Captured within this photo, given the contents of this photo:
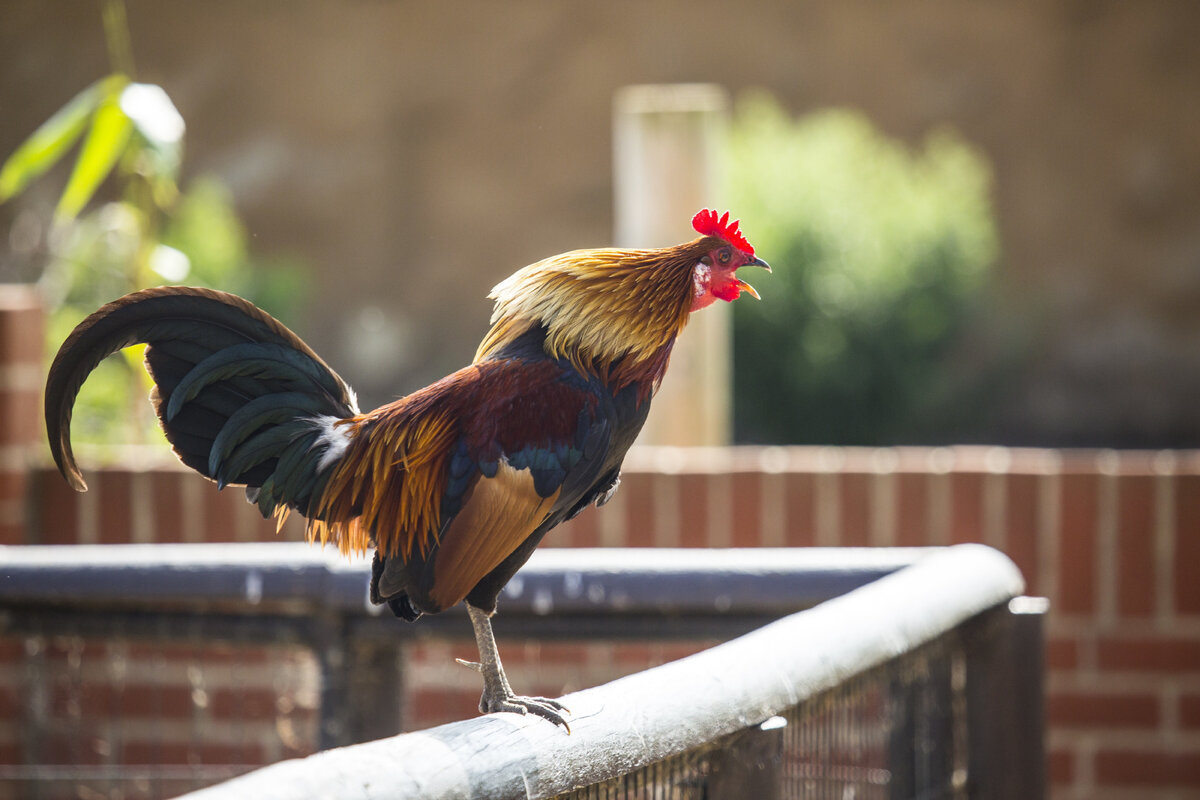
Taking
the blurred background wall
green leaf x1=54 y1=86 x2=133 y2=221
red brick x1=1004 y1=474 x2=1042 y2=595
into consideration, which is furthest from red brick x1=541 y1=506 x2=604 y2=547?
the blurred background wall

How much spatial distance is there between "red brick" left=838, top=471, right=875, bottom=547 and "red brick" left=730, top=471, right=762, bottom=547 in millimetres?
190

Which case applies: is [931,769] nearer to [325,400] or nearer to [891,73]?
[325,400]

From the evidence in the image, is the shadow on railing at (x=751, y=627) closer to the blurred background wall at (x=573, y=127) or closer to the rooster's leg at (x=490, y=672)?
the rooster's leg at (x=490, y=672)

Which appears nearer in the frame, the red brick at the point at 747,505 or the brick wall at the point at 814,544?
the brick wall at the point at 814,544

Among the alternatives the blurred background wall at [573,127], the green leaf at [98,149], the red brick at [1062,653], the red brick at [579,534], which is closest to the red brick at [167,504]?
the green leaf at [98,149]

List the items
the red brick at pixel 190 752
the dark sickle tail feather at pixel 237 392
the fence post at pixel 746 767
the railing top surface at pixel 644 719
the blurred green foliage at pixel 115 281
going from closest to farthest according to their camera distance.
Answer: the railing top surface at pixel 644 719, the fence post at pixel 746 767, the dark sickle tail feather at pixel 237 392, the red brick at pixel 190 752, the blurred green foliage at pixel 115 281

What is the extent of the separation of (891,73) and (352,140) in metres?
4.52

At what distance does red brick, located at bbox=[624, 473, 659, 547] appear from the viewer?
2953 millimetres

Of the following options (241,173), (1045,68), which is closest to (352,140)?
(241,173)

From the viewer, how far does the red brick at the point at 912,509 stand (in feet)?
9.63

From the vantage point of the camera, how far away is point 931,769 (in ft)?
5.90

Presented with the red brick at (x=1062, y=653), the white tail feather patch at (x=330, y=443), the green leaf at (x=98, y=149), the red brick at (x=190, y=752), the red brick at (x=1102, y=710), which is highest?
the green leaf at (x=98, y=149)

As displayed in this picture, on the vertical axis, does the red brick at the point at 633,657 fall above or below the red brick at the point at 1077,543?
below

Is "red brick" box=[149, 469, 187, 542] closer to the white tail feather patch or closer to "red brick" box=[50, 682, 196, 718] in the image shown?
"red brick" box=[50, 682, 196, 718]
